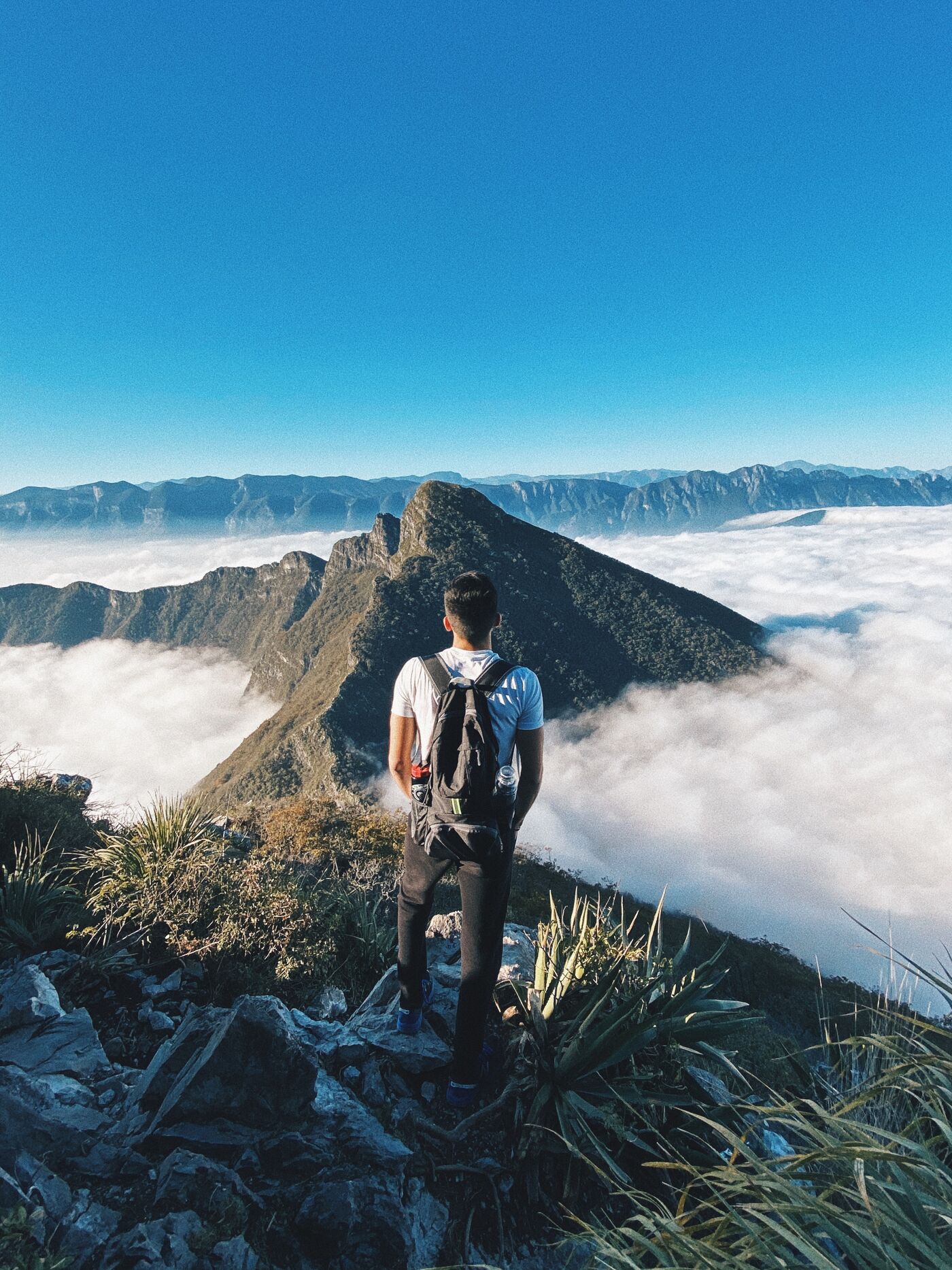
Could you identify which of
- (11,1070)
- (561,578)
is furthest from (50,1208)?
(561,578)

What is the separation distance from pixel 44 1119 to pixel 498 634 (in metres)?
115

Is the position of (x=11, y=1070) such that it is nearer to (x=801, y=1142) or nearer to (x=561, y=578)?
(x=801, y=1142)

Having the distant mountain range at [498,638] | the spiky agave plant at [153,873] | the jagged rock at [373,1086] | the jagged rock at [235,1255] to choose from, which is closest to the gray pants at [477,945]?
the jagged rock at [373,1086]

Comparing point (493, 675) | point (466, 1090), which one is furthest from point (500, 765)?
point (466, 1090)

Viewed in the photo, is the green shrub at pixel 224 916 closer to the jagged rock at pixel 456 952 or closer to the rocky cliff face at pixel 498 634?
the jagged rock at pixel 456 952

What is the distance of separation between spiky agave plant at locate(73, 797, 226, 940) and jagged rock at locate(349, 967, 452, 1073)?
1.45 meters

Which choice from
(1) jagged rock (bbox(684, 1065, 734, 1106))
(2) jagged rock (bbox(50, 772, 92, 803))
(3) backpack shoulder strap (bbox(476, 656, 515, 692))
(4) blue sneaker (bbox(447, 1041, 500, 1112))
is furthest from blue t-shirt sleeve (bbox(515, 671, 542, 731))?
(2) jagged rock (bbox(50, 772, 92, 803))

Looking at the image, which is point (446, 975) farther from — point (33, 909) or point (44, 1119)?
point (33, 909)

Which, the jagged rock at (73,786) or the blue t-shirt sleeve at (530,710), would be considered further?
the jagged rock at (73,786)

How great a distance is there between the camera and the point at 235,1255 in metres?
2.09

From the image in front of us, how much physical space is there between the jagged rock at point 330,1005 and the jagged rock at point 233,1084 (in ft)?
3.81

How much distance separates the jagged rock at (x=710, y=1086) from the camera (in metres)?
3.23

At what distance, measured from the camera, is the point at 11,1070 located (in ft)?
8.75

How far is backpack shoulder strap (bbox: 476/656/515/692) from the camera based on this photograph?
3008 mm
